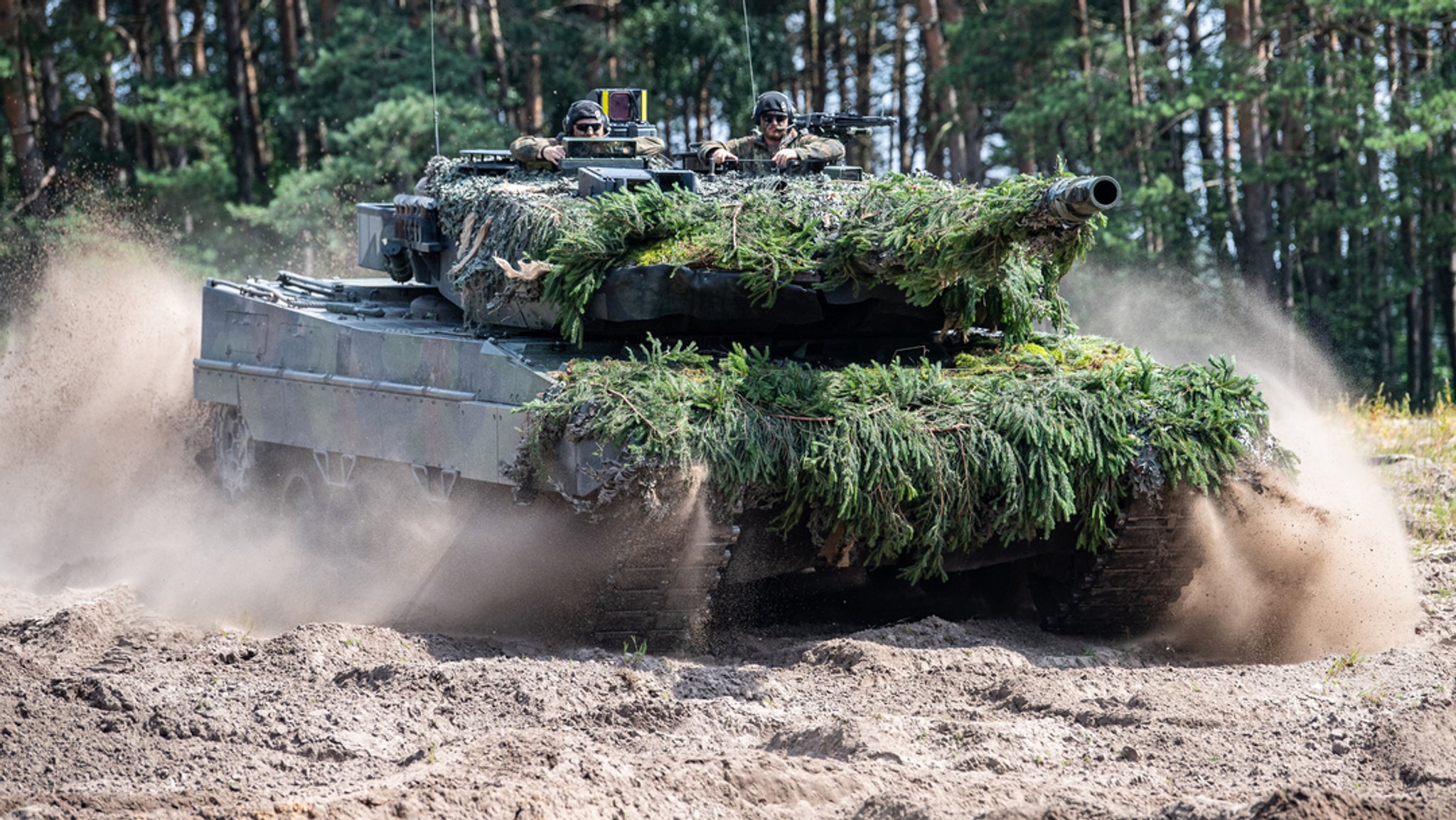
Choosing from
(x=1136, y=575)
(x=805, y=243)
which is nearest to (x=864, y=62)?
(x=805, y=243)

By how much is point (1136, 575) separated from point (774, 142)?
3.58 meters

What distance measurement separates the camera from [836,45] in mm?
31688

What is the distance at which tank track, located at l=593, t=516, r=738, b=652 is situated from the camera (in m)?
6.78

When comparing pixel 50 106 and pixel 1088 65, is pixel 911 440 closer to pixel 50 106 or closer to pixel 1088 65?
pixel 1088 65

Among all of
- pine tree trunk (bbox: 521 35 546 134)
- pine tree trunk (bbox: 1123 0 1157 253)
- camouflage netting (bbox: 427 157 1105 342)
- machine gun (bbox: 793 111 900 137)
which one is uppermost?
pine tree trunk (bbox: 521 35 546 134)

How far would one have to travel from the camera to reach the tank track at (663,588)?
6781 mm

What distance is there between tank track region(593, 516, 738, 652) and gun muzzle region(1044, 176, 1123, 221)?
1.87 metres

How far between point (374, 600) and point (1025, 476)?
12.1ft

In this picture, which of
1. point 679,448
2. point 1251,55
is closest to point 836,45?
point 1251,55

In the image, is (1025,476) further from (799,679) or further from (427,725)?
(427,725)

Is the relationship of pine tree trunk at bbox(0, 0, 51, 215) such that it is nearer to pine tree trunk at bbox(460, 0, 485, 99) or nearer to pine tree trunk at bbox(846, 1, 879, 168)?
pine tree trunk at bbox(460, 0, 485, 99)

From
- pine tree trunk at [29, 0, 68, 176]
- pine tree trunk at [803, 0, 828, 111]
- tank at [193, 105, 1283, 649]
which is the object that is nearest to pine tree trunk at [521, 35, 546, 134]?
pine tree trunk at [803, 0, 828, 111]

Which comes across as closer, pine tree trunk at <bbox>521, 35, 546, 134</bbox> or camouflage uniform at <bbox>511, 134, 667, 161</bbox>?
camouflage uniform at <bbox>511, 134, 667, 161</bbox>

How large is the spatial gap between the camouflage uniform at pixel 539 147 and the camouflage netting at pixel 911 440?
2.52 m
